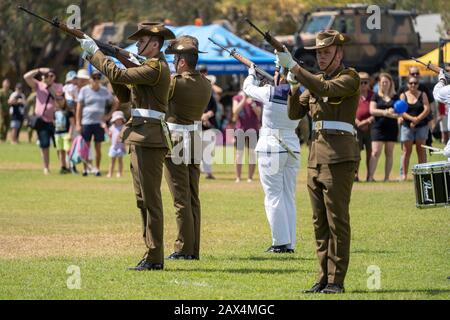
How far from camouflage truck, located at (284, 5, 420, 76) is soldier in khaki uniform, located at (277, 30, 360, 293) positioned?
27.9m

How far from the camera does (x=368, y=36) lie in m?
40.5

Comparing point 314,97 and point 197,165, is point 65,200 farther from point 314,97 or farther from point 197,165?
point 314,97

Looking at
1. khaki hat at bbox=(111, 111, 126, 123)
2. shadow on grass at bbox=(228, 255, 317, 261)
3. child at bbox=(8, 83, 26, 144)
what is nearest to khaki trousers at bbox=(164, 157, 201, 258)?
shadow on grass at bbox=(228, 255, 317, 261)

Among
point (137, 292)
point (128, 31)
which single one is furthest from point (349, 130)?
point (128, 31)

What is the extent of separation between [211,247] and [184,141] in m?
1.77

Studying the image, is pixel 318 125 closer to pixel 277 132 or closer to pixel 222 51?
pixel 277 132

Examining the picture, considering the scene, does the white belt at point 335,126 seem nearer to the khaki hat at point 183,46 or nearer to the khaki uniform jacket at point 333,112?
the khaki uniform jacket at point 333,112

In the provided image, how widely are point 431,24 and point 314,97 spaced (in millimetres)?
36607

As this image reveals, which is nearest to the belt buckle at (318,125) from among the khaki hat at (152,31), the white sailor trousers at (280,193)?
the khaki hat at (152,31)

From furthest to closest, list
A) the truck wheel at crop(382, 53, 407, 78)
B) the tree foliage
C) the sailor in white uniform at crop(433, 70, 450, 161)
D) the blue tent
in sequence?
the tree foliage → the truck wheel at crop(382, 53, 407, 78) → the blue tent → the sailor in white uniform at crop(433, 70, 450, 161)

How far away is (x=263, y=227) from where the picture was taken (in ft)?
54.6

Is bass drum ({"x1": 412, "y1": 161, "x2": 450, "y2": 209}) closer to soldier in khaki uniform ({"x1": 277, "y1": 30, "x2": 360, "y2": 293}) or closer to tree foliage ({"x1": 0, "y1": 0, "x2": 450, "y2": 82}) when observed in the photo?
soldier in khaki uniform ({"x1": 277, "y1": 30, "x2": 360, "y2": 293})

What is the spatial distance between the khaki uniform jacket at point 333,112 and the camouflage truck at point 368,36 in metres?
27.8

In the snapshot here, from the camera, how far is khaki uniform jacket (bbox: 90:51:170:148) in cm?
1177
